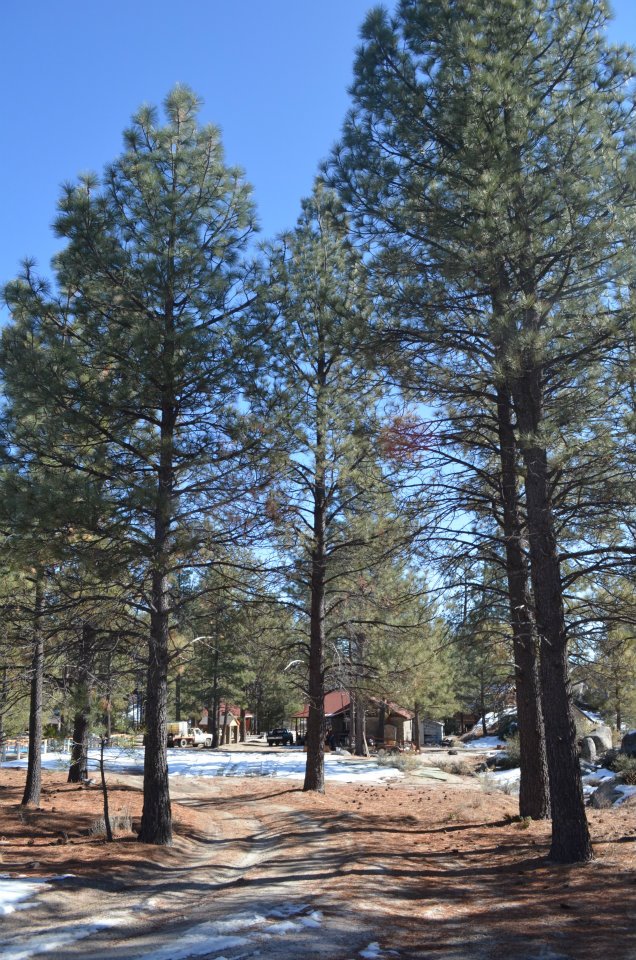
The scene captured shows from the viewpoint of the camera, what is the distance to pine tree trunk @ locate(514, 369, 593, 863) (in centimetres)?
778

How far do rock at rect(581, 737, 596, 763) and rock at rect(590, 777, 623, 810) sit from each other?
1108cm

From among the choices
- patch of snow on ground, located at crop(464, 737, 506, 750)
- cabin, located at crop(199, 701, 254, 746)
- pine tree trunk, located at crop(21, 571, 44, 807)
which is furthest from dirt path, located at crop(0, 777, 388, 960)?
patch of snow on ground, located at crop(464, 737, 506, 750)

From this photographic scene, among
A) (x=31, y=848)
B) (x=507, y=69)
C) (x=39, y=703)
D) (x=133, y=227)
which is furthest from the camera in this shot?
(x=39, y=703)

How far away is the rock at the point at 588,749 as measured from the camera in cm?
2605

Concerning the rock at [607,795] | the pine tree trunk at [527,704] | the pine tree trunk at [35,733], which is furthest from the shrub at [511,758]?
the pine tree trunk at [35,733]

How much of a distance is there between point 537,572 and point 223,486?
179 inches

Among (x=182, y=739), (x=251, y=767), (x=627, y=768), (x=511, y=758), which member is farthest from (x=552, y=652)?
(x=182, y=739)

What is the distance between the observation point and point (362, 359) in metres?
9.87

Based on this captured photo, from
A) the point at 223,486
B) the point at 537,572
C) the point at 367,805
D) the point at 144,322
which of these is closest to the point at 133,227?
the point at 144,322

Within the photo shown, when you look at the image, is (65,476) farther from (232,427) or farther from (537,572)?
(537,572)

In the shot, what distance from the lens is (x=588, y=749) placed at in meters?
26.4

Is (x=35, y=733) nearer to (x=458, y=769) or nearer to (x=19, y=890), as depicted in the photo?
(x=19, y=890)

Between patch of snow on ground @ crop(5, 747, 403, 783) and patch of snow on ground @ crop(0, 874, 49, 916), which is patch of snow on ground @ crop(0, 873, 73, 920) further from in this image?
patch of snow on ground @ crop(5, 747, 403, 783)

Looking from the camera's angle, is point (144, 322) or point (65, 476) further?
point (144, 322)
